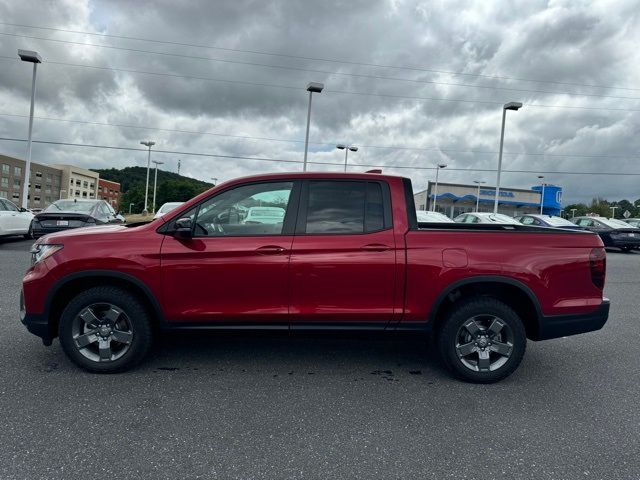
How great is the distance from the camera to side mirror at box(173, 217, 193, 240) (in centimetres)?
353

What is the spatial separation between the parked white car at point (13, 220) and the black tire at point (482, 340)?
13.0m

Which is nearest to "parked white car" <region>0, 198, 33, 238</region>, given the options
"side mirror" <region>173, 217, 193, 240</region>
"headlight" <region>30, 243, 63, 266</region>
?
"headlight" <region>30, 243, 63, 266</region>

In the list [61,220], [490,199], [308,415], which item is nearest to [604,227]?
[308,415]

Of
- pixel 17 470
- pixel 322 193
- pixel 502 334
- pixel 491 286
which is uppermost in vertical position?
pixel 322 193

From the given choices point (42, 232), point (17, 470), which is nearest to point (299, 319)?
point (17, 470)

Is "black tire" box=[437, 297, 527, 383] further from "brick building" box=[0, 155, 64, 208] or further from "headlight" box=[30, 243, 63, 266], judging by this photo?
"brick building" box=[0, 155, 64, 208]

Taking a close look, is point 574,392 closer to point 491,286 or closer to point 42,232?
point 491,286

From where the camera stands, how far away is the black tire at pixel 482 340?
368cm

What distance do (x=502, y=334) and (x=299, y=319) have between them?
1.76m

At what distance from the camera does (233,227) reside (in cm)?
372

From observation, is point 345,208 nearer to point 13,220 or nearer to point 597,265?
point 597,265

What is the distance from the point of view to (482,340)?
3.72 metres

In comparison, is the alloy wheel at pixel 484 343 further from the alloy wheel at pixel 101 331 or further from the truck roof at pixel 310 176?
the alloy wheel at pixel 101 331

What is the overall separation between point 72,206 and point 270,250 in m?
12.0
